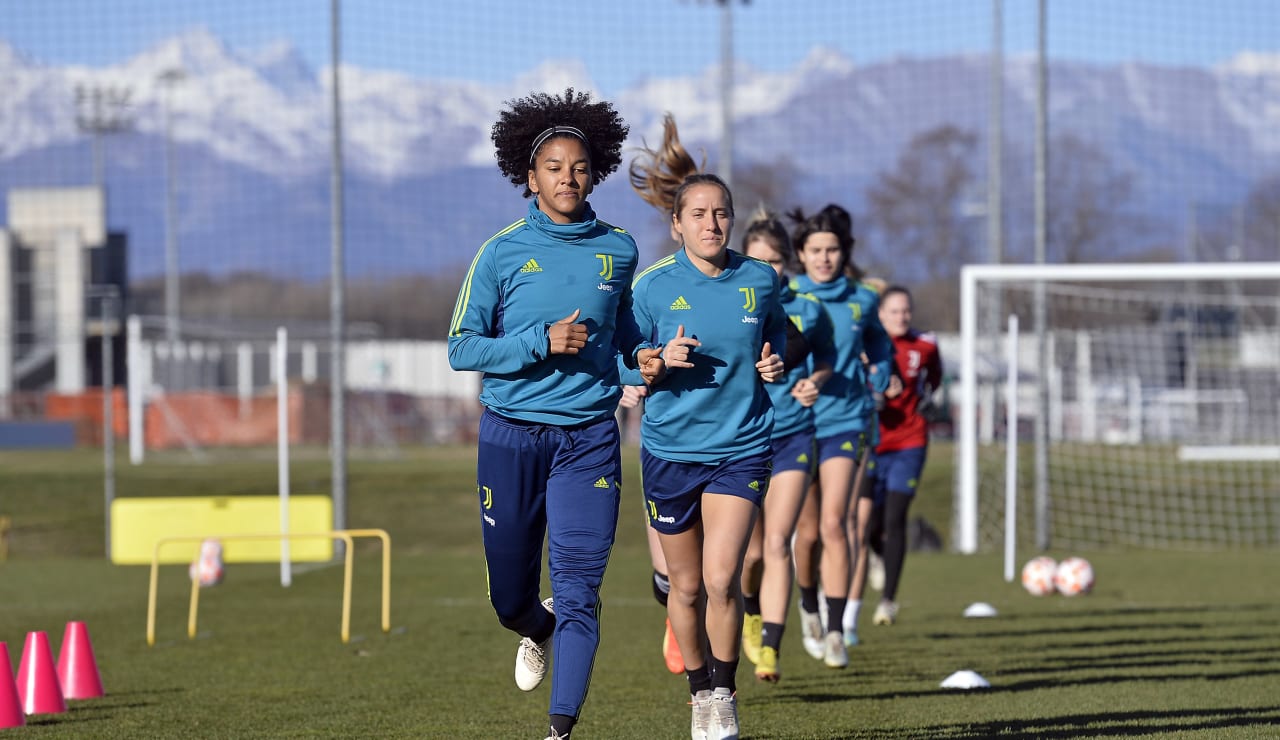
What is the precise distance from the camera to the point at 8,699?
7203 mm

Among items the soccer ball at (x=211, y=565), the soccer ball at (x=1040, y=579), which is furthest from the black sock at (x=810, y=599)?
the soccer ball at (x=211, y=565)

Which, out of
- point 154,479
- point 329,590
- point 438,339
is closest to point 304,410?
point 438,339

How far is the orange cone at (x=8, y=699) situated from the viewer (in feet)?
23.5

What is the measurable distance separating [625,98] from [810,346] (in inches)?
484

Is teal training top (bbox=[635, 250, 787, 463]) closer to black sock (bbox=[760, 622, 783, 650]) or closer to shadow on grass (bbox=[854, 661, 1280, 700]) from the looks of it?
black sock (bbox=[760, 622, 783, 650])

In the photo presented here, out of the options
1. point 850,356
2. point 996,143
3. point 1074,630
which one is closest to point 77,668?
point 850,356

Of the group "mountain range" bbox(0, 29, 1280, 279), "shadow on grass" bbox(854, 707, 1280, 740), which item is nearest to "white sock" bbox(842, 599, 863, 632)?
"shadow on grass" bbox(854, 707, 1280, 740)

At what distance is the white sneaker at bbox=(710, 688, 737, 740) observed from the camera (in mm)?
6062

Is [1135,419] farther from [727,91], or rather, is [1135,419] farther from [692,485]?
[692,485]

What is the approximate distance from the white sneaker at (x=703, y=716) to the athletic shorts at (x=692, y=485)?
0.63 m

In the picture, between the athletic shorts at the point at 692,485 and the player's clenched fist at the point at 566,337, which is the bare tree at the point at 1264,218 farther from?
the player's clenched fist at the point at 566,337

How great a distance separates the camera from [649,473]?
6.49 metres

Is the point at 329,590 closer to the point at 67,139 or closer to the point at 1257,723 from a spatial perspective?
the point at 1257,723

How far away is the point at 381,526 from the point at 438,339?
68.9 ft
